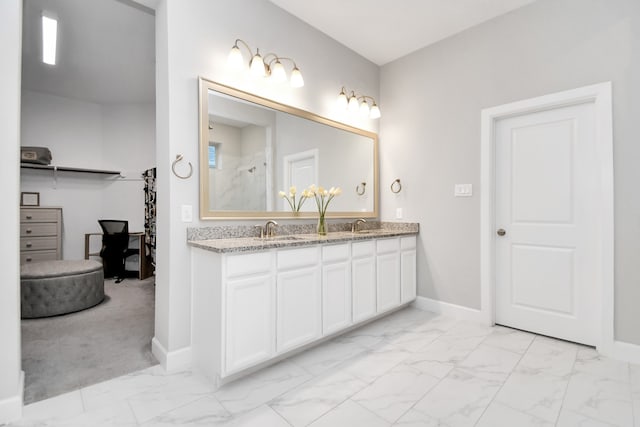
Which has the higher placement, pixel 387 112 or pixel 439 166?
pixel 387 112

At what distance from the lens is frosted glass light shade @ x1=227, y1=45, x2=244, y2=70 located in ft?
7.56

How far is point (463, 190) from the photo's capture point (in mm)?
3059

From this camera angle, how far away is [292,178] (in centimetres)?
287

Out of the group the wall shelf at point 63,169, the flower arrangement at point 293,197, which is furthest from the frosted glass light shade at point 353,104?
the wall shelf at point 63,169

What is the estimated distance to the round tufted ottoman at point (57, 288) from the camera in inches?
120

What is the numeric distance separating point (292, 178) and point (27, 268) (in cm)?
303

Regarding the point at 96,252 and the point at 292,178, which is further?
the point at 96,252

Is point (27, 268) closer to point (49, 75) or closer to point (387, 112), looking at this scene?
point (49, 75)

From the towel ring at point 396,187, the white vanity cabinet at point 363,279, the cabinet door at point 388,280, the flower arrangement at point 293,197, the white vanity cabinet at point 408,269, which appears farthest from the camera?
the towel ring at point 396,187

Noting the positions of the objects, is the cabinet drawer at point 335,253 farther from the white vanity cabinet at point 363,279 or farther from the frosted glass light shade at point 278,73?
the frosted glass light shade at point 278,73

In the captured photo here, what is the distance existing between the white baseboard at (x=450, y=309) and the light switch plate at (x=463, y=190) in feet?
3.70

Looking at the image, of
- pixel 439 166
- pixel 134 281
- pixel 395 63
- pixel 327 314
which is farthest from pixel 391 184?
pixel 134 281

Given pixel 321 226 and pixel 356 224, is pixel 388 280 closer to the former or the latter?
pixel 356 224

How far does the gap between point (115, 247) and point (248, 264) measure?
13.0 feet
